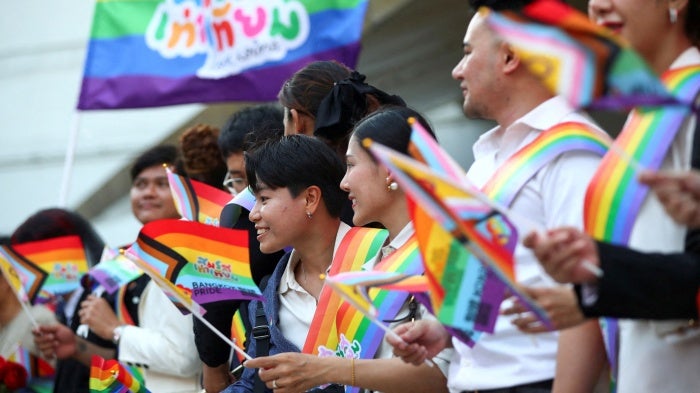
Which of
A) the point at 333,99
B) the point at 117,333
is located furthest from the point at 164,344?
the point at 333,99

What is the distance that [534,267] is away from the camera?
10.9 feet

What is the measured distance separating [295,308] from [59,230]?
9.21ft

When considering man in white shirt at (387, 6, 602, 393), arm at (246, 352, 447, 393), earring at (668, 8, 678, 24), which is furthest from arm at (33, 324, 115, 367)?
earring at (668, 8, 678, 24)

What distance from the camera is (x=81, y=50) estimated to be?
13.4m

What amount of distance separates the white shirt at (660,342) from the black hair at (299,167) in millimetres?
1640

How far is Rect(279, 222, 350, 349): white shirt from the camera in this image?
4.35 metres

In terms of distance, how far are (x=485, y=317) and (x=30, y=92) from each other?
438 inches

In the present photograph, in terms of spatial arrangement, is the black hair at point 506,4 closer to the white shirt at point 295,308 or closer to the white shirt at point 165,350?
the white shirt at point 295,308

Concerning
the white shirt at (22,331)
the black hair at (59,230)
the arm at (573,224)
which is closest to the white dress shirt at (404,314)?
the arm at (573,224)

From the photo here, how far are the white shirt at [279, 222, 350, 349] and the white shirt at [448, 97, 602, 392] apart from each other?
969 millimetres

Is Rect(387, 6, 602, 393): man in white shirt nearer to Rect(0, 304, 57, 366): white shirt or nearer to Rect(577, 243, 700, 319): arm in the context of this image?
Rect(577, 243, 700, 319): arm

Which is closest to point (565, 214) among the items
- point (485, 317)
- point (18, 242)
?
point (485, 317)

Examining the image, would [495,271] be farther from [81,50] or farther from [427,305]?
[81,50]

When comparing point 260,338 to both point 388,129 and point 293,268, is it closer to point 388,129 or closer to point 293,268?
point 293,268
